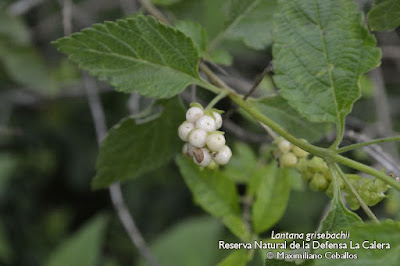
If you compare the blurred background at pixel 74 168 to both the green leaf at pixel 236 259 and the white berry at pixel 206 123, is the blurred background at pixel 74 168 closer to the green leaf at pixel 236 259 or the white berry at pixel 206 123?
the green leaf at pixel 236 259

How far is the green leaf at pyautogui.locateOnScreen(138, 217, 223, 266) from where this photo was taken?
263cm

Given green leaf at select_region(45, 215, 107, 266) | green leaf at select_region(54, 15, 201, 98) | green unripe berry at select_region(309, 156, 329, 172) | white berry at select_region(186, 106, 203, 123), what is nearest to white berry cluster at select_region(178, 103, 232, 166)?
white berry at select_region(186, 106, 203, 123)

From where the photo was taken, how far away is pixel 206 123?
0.99m

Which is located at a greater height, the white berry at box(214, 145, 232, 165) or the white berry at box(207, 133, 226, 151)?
the white berry at box(207, 133, 226, 151)

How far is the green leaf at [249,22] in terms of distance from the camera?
1414mm

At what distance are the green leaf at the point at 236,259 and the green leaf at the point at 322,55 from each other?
0.50m

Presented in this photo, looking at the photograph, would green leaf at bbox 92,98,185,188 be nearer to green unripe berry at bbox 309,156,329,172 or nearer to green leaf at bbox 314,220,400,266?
green unripe berry at bbox 309,156,329,172

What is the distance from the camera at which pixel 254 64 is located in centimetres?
316

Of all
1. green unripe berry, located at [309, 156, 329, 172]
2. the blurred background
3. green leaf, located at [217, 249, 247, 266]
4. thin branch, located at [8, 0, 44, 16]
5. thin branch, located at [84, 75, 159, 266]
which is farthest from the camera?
the blurred background

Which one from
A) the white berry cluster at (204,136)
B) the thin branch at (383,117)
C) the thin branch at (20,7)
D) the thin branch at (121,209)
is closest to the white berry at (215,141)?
the white berry cluster at (204,136)

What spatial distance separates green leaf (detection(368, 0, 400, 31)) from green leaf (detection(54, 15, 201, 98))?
0.45 meters

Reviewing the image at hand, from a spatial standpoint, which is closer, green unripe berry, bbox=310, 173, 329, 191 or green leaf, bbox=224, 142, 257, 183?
green unripe berry, bbox=310, 173, 329, 191

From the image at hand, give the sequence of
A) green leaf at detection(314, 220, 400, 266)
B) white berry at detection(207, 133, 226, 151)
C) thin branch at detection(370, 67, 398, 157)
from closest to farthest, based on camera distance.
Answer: green leaf at detection(314, 220, 400, 266), white berry at detection(207, 133, 226, 151), thin branch at detection(370, 67, 398, 157)

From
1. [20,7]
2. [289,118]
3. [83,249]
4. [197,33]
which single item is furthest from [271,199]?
[20,7]
